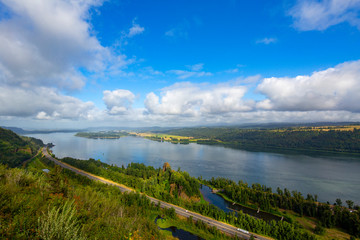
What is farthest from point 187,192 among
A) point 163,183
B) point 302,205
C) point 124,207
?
point 302,205

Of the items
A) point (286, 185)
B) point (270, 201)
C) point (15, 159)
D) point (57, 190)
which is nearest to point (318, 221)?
point (270, 201)

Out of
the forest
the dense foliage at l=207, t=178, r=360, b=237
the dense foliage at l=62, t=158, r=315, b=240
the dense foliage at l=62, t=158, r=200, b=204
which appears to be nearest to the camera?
the forest

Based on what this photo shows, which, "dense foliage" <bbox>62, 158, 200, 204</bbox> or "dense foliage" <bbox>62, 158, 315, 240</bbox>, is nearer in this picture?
"dense foliage" <bbox>62, 158, 315, 240</bbox>

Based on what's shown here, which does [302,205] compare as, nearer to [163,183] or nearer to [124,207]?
[163,183]

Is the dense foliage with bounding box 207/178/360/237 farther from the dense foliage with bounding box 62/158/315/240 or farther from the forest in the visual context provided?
the dense foliage with bounding box 62/158/315/240

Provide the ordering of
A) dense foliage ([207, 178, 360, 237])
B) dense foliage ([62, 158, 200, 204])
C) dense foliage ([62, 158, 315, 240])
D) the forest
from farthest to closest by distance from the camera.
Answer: dense foliage ([62, 158, 200, 204]) < dense foliage ([207, 178, 360, 237]) < dense foliage ([62, 158, 315, 240]) < the forest

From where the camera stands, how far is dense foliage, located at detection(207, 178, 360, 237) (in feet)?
106

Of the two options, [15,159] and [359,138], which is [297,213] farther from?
[359,138]

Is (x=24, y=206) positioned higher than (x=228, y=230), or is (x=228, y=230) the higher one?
(x=24, y=206)

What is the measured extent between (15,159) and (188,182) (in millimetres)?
73935

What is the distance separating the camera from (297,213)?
38.5 m

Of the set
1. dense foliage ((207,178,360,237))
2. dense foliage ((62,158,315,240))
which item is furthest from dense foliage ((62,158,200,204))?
dense foliage ((207,178,360,237))

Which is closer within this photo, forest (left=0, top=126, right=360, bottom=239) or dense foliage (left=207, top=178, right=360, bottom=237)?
forest (left=0, top=126, right=360, bottom=239)

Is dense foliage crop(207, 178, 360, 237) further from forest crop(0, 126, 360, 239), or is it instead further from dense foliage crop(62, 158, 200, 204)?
dense foliage crop(62, 158, 200, 204)
